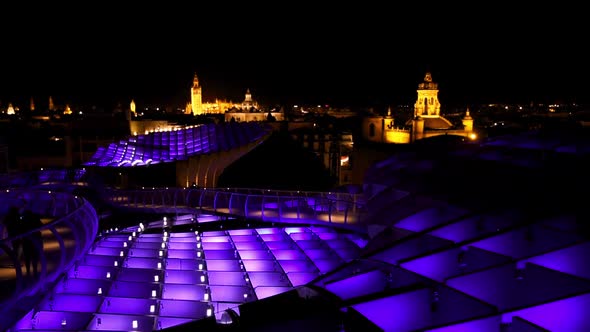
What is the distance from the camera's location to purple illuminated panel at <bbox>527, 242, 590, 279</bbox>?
448cm

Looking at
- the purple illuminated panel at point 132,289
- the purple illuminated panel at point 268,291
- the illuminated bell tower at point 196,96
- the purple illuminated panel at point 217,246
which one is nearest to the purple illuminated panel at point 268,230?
the purple illuminated panel at point 217,246

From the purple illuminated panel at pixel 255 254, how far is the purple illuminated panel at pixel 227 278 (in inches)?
32.4

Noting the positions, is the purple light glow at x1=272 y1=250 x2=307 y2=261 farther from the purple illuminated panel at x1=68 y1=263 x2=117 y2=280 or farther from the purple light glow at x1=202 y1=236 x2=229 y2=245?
the purple illuminated panel at x1=68 y1=263 x2=117 y2=280

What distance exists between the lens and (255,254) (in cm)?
791

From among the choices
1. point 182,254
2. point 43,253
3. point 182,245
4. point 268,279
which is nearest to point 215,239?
point 182,245

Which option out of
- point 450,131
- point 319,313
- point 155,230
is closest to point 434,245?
point 319,313

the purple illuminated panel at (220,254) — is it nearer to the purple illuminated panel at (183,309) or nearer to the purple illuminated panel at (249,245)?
the purple illuminated panel at (249,245)

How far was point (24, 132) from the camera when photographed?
54719 mm

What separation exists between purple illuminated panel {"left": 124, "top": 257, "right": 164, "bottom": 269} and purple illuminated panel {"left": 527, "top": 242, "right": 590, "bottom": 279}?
195 inches

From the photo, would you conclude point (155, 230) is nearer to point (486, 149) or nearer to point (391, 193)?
point (391, 193)

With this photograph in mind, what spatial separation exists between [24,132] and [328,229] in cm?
5463

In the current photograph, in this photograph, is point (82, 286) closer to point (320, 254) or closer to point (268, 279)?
point (268, 279)

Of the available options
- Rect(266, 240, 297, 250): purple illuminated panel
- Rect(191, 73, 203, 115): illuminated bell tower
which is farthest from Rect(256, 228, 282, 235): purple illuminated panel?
Rect(191, 73, 203, 115): illuminated bell tower

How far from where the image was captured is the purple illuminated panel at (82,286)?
5.95 m
